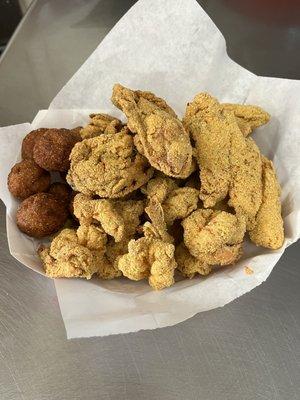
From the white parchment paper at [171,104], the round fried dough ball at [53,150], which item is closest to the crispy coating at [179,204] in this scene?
the white parchment paper at [171,104]

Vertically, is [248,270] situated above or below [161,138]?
below

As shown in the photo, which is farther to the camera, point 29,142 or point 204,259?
point 29,142

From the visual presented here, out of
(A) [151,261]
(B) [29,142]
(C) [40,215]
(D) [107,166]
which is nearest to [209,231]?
(A) [151,261]

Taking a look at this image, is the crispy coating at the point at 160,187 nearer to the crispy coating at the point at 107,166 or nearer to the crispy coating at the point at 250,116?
the crispy coating at the point at 107,166

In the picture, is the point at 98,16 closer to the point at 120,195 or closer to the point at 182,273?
the point at 120,195

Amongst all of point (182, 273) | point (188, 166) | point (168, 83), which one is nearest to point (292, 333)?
point (182, 273)

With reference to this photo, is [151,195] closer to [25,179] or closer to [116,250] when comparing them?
[116,250]
